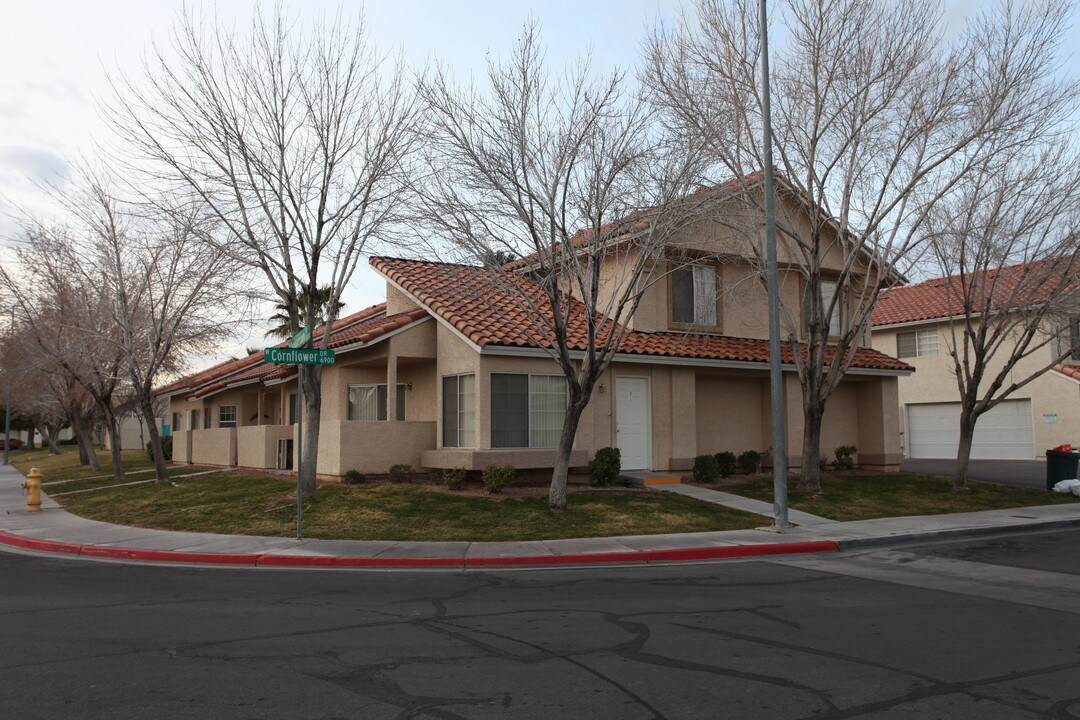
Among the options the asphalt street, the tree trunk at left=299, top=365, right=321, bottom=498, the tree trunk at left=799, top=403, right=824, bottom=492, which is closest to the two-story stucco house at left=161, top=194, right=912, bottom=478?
the tree trunk at left=299, top=365, right=321, bottom=498

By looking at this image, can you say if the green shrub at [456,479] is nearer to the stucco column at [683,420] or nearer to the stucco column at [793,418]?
the stucco column at [683,420]

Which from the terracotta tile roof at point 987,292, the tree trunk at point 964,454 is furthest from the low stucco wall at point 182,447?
the tree trunk at point 964,454

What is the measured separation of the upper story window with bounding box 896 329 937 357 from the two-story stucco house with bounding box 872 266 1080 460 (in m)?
0.03

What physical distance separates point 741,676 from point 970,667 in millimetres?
1787

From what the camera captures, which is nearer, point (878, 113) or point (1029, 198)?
point (878, 113)

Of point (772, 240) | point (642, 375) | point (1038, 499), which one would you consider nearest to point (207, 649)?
point (772, 240)

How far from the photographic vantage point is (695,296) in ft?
70.3

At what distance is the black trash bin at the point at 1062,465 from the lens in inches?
783

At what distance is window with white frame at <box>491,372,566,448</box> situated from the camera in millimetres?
17312

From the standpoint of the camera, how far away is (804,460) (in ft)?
60.1

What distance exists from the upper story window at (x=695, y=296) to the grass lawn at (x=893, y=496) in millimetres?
4363

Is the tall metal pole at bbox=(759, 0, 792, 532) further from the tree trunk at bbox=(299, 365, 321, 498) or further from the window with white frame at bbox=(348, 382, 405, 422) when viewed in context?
the window with white frame at bbox=(348, 382, 405, 422)

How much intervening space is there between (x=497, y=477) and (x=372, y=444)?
10.7 feet

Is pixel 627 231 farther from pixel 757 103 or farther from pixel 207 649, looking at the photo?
pixel 207 649
